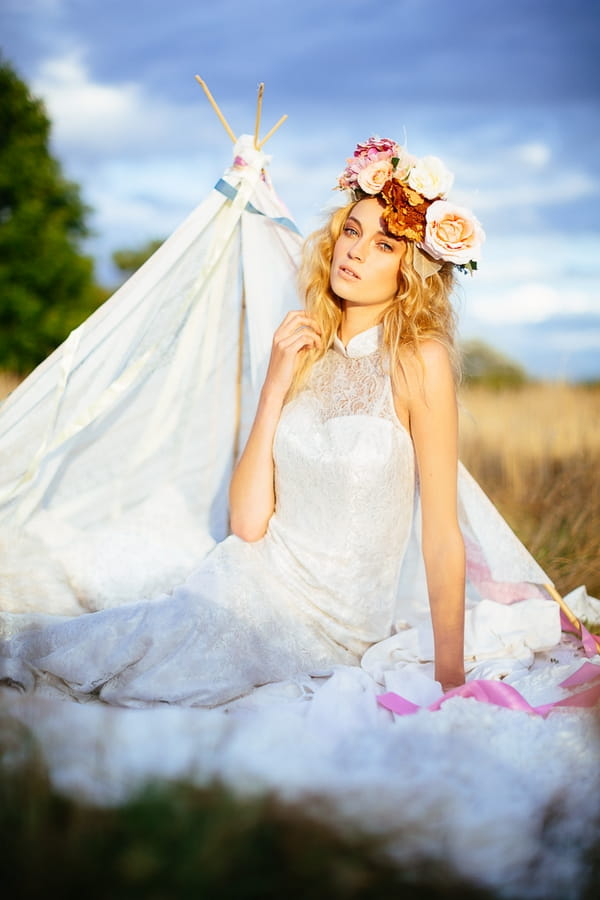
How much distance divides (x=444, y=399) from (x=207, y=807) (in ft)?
5.23

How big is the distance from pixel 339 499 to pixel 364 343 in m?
0.59

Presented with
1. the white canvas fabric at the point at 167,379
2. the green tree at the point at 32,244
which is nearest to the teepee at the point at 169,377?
the white canvas fabric at the point at 167,379

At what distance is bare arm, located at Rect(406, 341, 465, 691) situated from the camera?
2.57 metres

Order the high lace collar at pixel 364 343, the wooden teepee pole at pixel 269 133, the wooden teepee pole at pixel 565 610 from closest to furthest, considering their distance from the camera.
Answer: the high lace collar at pixel 364 343, the wooden teepee pole at pixel 565 610, the wooden teepee pole at pixel 269 133

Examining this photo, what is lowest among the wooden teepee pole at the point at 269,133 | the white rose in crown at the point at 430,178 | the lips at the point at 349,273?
the lips at the point at 349,273

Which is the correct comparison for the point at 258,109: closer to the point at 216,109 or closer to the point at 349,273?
the point at 216,109

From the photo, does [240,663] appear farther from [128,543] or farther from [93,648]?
[128,543]

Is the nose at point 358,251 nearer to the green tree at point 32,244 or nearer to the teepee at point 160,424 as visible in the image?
the teepee at point 160,424

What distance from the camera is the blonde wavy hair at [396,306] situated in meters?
2.75

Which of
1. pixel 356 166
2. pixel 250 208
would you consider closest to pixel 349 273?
pixel 356 166

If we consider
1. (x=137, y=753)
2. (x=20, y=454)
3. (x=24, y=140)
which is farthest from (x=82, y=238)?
(x=137, y=753)

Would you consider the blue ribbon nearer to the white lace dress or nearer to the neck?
the neck

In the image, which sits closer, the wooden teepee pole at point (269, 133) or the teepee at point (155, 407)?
the teepee at point (155, 407)

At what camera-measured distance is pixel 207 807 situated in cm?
143
